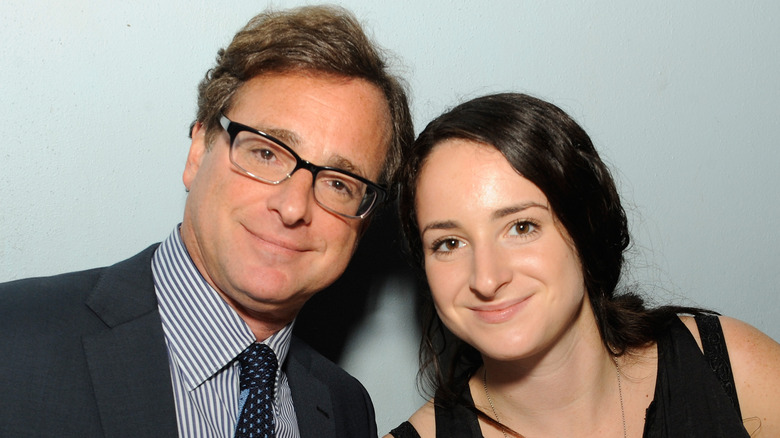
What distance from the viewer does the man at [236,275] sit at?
1496mm

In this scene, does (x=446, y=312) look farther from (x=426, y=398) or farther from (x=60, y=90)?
(x=60, y=90)

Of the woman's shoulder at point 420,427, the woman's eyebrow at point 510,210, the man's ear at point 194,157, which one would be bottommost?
the woman's shoulder at point 420,427

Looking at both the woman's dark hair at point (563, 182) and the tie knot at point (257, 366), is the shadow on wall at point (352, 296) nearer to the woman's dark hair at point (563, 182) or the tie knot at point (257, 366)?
the woman's dark hair at point (563, 182)

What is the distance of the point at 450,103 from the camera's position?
2.33 meters

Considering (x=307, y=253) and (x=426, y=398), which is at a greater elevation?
(x=307, y=253)

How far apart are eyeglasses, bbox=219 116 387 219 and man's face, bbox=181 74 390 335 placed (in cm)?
2

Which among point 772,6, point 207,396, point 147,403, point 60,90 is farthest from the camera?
point 772,6

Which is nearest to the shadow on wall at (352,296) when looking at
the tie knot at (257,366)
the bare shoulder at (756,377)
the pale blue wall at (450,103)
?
the pale blue wall at (450,103)

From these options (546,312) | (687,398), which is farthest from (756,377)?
(546,312)

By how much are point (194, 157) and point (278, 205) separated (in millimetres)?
320

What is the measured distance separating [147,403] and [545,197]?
3.27 feet

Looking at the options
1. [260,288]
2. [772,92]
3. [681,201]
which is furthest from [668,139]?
[260,288]

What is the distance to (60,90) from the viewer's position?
196 cm

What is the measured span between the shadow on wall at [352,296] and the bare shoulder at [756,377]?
38.6 inches
